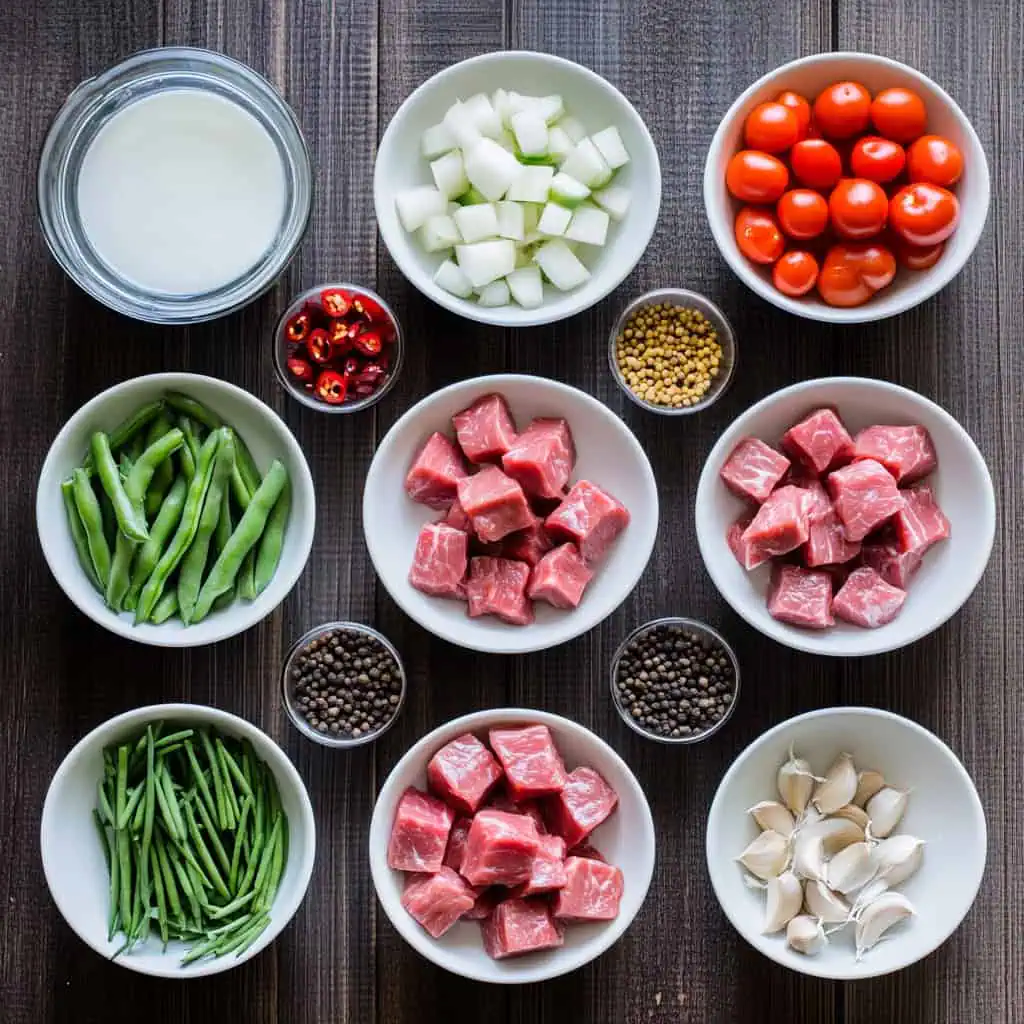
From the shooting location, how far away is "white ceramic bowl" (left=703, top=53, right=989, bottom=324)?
6.88ft

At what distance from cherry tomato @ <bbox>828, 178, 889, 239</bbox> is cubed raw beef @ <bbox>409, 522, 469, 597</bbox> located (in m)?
0.84

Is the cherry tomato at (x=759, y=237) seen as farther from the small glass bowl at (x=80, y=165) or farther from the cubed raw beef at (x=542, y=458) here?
the small glass bowl at (x=80, y=165)

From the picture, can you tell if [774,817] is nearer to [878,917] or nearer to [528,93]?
[878,917]

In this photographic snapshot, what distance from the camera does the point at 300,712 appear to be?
2.19 m

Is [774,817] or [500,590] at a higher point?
[500,590]

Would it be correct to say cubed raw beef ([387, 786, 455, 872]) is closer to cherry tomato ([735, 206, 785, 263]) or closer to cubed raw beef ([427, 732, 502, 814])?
cubed raw beef ([427, 732, 502, 814])

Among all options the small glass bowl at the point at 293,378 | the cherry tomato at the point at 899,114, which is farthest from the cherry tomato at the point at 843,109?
the small glass bowl at the point at 293,378

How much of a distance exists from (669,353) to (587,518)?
35 centimetres

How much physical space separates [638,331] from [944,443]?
571 millimetres

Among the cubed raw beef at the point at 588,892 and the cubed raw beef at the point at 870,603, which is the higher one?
the cubed raw beef at the point at 870,603

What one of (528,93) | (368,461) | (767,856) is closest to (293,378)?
(368,461)

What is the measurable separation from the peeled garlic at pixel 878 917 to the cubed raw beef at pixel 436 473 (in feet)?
3.17

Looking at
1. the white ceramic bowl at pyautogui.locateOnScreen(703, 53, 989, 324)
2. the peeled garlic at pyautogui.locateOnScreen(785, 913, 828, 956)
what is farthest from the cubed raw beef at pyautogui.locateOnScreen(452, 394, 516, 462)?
the peeled garlic at pyautogui.locateOnScreen(785, 913, 828, 956)

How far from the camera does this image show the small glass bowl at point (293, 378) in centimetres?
218
